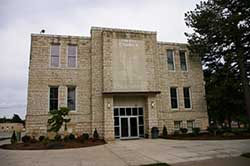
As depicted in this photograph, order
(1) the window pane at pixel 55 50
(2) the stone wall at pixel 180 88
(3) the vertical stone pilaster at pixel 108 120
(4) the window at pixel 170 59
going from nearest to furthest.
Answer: (3) the vertical stone pilaster at pixel 108 120 → (1) the window pane at pixel 55 50 → (2) the stone wall at pixel 180 88 → (4) the window at pixel 170 59

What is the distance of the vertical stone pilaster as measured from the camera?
21.4 meters

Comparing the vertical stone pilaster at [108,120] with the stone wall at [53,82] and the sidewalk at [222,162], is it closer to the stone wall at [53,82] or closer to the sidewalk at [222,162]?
the stone wall at [53,82]

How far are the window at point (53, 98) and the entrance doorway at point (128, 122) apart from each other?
18.8ft

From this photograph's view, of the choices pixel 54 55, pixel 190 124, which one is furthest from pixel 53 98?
pixel 190 124

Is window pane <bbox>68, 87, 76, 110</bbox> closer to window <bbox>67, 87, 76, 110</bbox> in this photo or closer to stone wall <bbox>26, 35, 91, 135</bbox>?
window <bbox>67, 87, 76, 110</bbox>

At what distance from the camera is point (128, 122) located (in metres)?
22.9

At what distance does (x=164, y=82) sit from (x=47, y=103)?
12.3 meters

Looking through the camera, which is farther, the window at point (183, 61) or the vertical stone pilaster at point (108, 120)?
the window at point (183, 61)

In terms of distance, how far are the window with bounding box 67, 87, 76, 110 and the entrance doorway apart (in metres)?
4.07

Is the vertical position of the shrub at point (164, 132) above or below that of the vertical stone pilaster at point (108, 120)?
below

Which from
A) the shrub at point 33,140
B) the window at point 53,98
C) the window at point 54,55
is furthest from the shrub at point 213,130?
the window at point 54,55

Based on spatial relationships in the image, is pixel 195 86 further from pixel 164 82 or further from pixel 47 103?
pixel 47 103

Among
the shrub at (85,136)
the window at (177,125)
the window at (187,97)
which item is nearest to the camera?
the shrub at (85,136)

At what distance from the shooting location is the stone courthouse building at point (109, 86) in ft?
71.7
